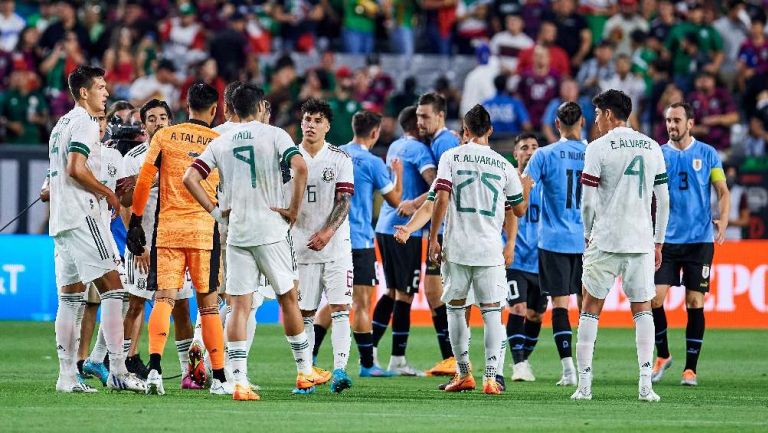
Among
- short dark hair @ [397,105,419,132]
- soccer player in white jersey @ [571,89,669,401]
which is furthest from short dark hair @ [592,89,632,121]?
short dark hair @ [397,105,419,132]

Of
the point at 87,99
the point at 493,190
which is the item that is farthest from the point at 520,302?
the point at 87,99

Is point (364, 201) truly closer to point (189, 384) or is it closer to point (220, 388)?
point (189, 384)

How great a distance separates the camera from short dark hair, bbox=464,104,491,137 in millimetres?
11938

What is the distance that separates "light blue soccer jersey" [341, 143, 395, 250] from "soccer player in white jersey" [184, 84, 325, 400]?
98.3 inches

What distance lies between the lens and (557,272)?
1360 cm

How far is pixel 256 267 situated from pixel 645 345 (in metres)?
3.06

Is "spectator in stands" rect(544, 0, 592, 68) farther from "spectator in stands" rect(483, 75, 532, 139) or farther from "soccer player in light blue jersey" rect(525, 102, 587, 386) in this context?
"soccer player in light blue jersey" rect(525, 102, 587, 386)

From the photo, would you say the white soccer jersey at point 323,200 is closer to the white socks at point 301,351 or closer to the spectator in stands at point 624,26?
the white socks at point 301,351

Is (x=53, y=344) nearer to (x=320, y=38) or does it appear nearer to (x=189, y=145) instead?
(x=189, y=145)

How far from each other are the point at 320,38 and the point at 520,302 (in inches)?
553

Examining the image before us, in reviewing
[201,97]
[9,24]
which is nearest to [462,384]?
[201,97]

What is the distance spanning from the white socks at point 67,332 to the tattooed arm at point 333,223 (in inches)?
76.2

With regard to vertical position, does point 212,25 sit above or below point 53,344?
above

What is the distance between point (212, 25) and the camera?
86.9 ft
